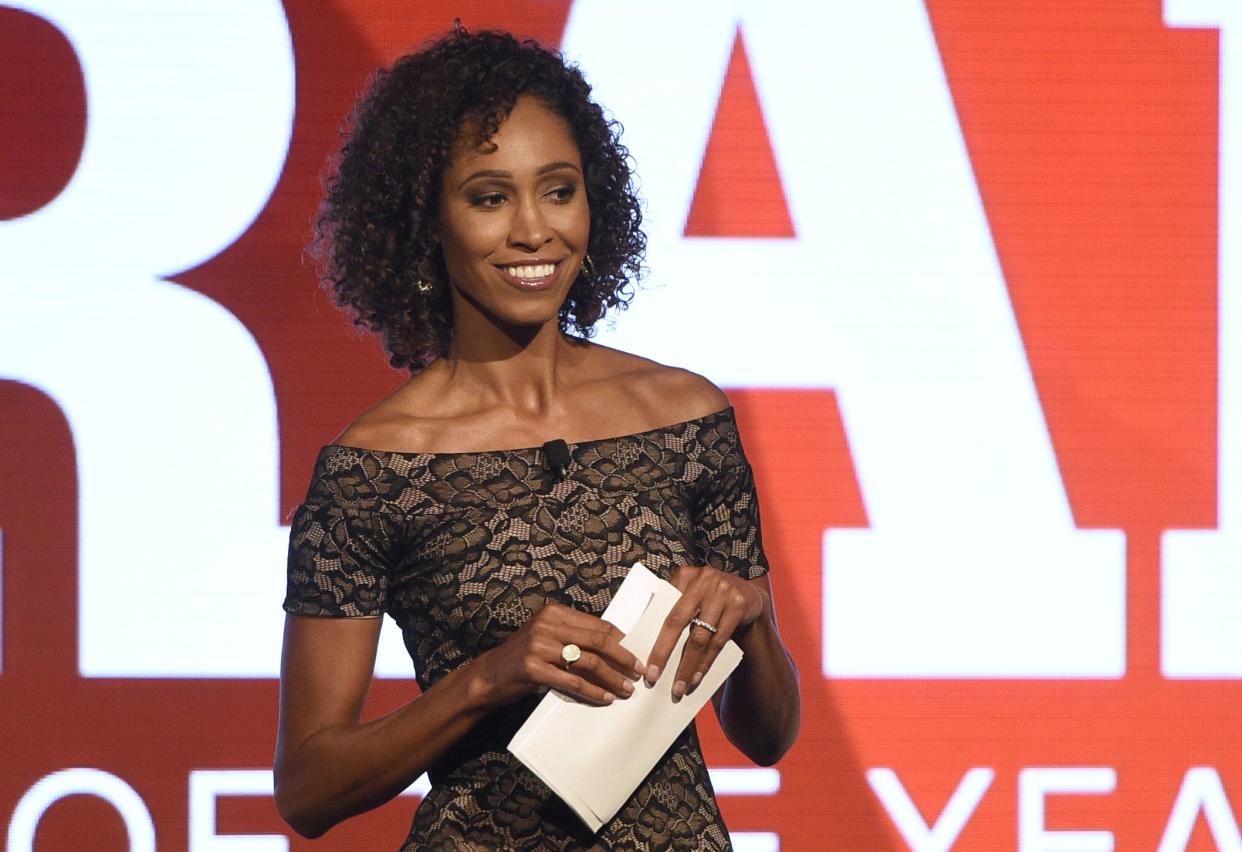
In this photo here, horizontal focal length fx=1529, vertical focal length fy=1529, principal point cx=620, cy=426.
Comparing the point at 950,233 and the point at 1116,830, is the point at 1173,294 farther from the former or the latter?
the point at 1116,830

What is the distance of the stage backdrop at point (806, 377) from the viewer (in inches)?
104

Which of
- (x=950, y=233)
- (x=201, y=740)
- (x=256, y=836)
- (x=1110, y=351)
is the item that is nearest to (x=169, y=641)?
(x=201, y=740)

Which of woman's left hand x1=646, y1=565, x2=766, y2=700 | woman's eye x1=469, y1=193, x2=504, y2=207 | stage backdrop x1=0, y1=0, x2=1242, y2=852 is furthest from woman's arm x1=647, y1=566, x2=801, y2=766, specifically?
stage backdrop x1=0, y1=0, x2=1242, y2=852

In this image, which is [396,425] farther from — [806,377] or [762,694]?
[806,377]

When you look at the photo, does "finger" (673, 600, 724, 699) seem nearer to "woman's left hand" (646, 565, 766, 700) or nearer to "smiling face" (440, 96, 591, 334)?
"woman's left hand" (646, 565, 766, 700)

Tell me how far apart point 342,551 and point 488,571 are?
13 cm

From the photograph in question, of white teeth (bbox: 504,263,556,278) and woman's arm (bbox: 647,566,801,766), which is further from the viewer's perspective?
white teeth (bbox: 504,263,556,278)

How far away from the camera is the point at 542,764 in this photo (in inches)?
47.5

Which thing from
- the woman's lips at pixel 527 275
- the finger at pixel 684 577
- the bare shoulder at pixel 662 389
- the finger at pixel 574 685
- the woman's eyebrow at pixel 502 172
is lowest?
the finger at pixel 574 685

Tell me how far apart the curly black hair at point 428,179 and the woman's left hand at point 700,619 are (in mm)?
408

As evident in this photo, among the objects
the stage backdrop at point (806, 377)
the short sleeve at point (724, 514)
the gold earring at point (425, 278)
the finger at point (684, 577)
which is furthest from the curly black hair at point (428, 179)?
the stage backdrop at point (806, 377)

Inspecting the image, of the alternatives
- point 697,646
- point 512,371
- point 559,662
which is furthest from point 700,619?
point 512,371

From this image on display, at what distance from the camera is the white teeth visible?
1.39 metres

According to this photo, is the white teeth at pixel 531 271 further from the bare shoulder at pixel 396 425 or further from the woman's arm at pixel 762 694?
the woman's arm at pixel 762 694
